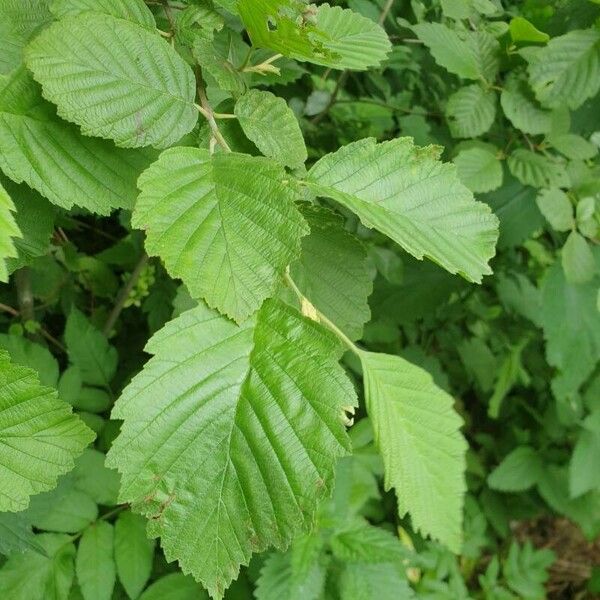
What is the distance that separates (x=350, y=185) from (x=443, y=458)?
0.33m

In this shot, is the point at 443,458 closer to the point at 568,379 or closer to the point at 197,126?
the point at 197,126

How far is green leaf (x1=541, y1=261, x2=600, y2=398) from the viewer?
174 cm

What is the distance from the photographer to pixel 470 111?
143 cm

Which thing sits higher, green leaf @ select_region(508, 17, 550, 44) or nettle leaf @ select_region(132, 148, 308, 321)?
nettle leaf @ select_region(132, 148, 308, 321)

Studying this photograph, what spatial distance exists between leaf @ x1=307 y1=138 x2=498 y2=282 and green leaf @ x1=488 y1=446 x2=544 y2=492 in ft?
6.86

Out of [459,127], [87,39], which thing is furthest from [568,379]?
[87,39]

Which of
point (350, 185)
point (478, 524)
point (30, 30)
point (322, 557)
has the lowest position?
point (478, 524)

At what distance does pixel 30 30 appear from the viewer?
79 centimetres

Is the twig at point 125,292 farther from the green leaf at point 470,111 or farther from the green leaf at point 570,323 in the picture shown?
the green leaf at point 570,323


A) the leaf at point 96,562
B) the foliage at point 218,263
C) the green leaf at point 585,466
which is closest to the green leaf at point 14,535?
the foliage at point 218,263

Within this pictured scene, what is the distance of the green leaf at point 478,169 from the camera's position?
144 centimetres

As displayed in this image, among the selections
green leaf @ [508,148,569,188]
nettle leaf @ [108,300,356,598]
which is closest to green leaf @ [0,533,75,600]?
nettle leaf @ [108,300,356,598]

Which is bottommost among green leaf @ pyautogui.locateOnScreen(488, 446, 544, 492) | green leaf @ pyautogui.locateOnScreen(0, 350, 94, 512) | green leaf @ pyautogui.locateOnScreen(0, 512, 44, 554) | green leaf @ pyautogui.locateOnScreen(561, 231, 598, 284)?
green leaf @ pyautogui.locateOnScreen(488, 446, 544, 492)

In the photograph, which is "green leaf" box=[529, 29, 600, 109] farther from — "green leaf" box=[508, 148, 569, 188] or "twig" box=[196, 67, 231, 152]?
"twig" box=[196, 67, 231, 152]
